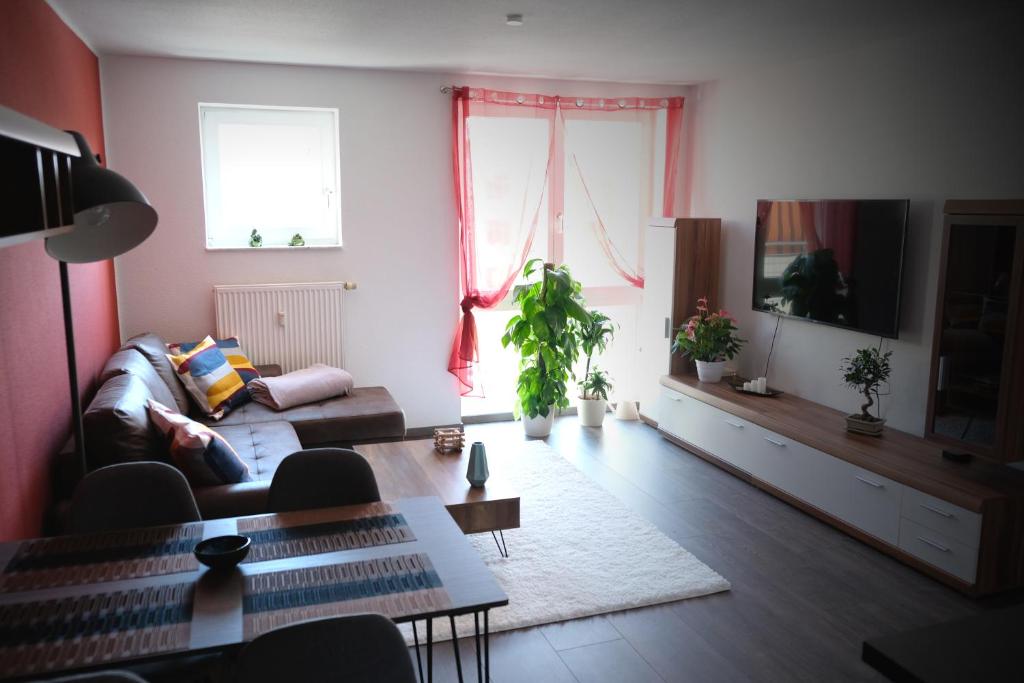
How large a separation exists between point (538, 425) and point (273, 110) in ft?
9.36

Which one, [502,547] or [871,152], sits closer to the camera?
[502,547]

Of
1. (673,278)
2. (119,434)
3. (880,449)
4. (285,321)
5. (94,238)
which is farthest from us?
(673,278)

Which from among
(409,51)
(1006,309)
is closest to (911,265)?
(1006,309)

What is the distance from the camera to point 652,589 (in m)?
3.51

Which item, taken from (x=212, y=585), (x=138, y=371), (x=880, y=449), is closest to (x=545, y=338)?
(x=880, y=449)

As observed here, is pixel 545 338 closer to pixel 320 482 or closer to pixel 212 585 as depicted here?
pixel 320 482

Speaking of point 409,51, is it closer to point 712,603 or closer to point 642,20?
point 642,20

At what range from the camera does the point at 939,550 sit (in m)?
3.56

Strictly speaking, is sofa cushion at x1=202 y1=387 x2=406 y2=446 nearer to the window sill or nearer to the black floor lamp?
the window sill

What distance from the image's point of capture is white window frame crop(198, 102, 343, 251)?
5309 millimetres

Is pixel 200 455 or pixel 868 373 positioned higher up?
pixel 868 373

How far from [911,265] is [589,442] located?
2.40 m

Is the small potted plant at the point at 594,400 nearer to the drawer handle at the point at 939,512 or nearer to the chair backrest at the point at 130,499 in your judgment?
the drawer handle at the point at 939,512

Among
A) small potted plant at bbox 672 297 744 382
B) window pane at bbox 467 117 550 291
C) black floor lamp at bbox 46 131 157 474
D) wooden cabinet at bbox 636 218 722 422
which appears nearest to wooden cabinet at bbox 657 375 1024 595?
small potted plant at bbox 672 297 744 382
